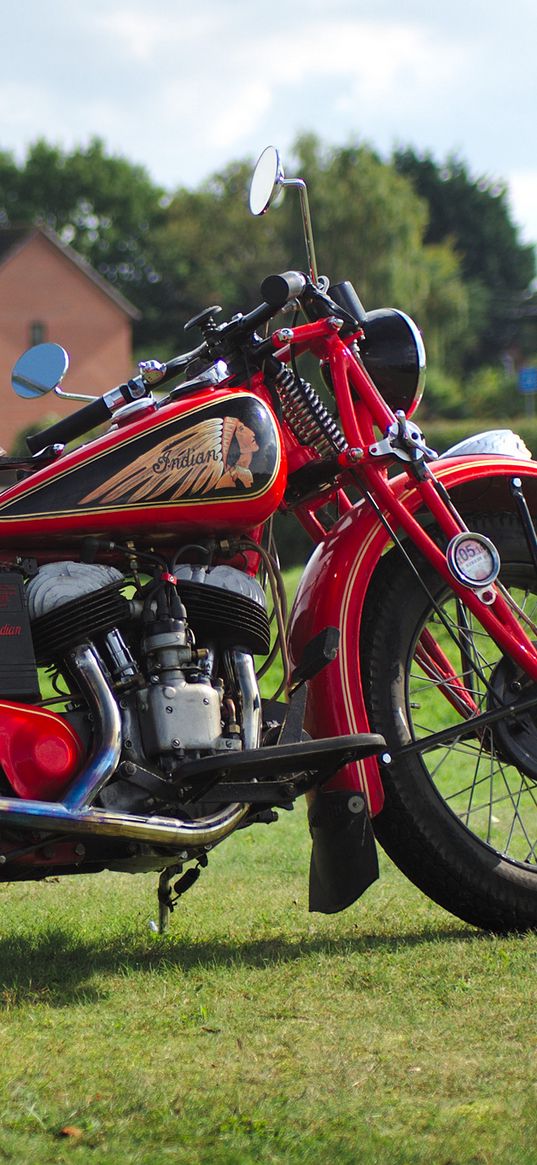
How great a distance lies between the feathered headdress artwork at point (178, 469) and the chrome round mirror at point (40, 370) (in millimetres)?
528

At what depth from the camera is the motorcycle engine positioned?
3742 mm

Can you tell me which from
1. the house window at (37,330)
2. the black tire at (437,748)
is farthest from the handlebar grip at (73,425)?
the house window at (37,330)

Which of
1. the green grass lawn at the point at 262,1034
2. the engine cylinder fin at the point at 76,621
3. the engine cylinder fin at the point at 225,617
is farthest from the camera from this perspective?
the engine cylinder fin at the point at 225,617

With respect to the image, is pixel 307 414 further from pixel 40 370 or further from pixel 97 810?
pixel 97 810

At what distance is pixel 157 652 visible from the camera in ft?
12.6

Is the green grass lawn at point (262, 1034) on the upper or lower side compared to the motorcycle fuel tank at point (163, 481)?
lower

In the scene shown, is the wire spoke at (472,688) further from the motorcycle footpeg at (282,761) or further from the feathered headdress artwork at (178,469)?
the feathered headdress artwork at (178,469)

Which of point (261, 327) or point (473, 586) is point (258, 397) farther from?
point (473, 586)

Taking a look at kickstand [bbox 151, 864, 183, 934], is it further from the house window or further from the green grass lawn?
the house window

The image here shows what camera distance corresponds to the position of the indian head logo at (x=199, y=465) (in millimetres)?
3832

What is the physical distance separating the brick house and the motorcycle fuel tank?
52.2 meters

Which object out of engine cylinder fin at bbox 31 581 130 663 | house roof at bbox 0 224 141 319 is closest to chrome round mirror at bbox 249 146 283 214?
engine cylinder fin at bbox 31 581 130 663

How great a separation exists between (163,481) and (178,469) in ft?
0.18

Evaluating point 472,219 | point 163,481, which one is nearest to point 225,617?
point 163,481
